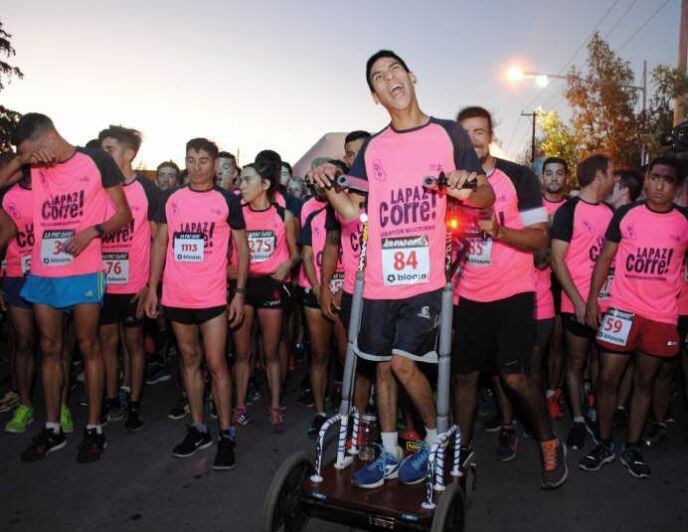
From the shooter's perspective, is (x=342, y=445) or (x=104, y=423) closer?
(x=342, y=445)

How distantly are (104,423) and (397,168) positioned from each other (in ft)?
12.7

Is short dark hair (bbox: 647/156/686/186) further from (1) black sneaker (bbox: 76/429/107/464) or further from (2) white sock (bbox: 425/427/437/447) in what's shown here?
(1) black sneaker (bbox: 76/429/107/464)

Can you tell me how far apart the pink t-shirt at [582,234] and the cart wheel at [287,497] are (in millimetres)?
3292

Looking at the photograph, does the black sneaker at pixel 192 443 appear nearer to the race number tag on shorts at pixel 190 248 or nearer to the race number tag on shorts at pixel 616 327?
the race number tag on shorts at pixel 190 248

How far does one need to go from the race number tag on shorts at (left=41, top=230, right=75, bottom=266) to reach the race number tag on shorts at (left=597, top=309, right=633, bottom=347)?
14.3ft

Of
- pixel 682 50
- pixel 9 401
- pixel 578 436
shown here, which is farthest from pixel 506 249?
pixel 682 50

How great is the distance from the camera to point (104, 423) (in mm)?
5387

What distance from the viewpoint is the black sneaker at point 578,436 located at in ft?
16.4

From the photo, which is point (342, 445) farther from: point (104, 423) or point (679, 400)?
point (679, 400)

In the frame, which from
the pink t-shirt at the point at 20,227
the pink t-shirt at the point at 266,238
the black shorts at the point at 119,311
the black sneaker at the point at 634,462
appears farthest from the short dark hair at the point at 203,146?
the black sneaker at the point at 634,462

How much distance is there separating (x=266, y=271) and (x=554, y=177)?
3.57 m

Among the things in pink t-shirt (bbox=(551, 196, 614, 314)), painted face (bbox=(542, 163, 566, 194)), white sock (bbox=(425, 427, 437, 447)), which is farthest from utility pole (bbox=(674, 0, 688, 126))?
white sock (bbox=(425, 427, 437, 447))

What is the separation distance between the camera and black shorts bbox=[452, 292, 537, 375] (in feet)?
13.3

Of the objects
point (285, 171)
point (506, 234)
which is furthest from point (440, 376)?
point (285, 171)
